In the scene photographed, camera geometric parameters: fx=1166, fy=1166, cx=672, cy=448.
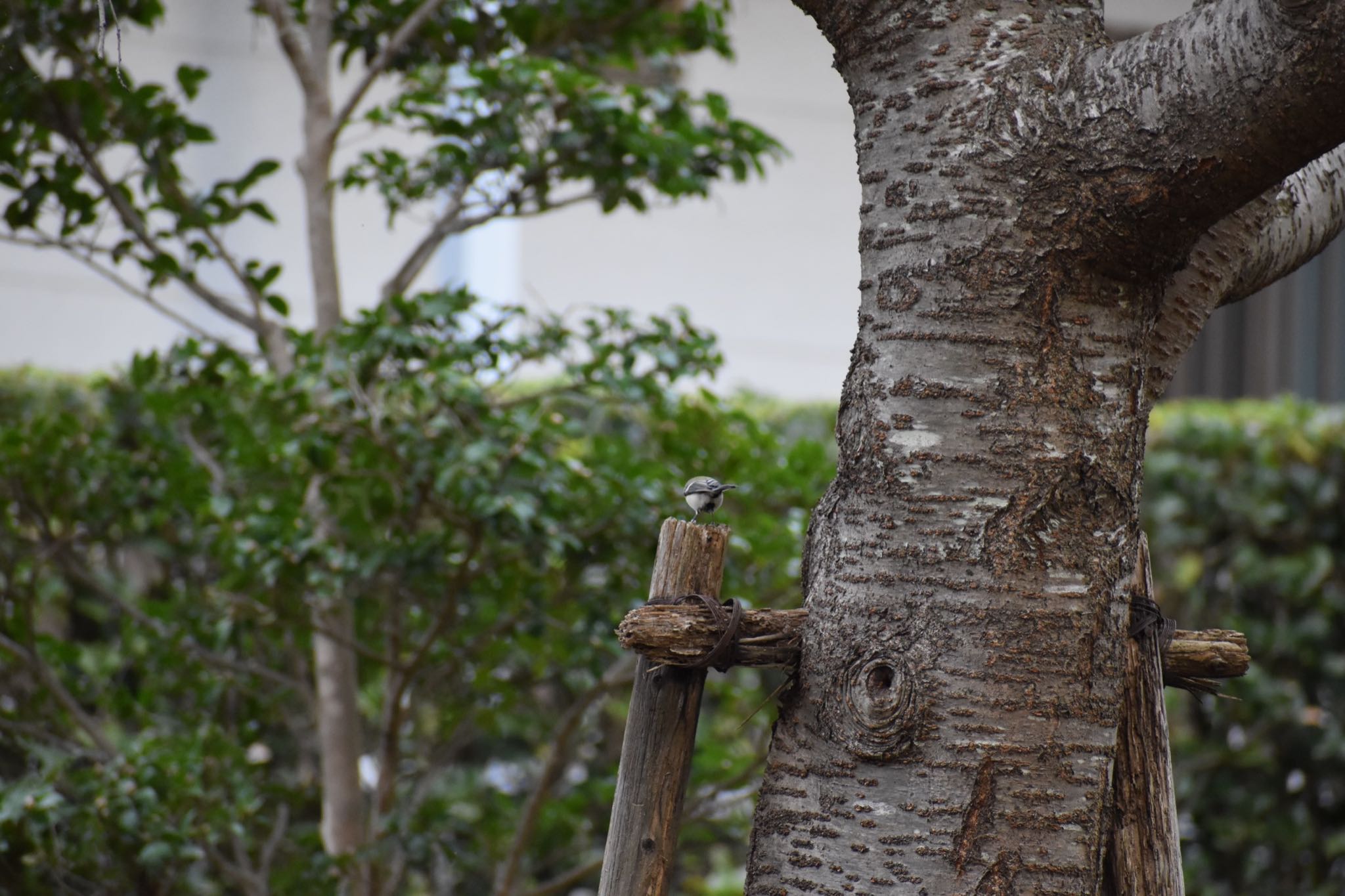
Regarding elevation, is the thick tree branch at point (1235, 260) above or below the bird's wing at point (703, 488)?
above

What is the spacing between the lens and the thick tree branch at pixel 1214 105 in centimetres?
107

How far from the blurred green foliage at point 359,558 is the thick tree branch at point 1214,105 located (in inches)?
46.8

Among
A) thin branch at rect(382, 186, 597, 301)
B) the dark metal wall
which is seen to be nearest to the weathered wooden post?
thin branch at rect(382, 186, 597, 301)

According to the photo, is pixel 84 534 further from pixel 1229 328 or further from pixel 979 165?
pixel 1229 328

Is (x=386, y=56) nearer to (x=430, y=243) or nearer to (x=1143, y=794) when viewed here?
(x=430, y=243)

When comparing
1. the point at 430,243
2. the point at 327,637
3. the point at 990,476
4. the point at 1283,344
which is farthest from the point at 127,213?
the point at 1283,344

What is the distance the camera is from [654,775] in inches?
56.6

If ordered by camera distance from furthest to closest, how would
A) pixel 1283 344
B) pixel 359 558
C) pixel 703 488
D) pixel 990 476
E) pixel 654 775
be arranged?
pixel 1283 344 < pixel 359 558 < pixel 703 488 < pixel 654 775 < pixel 990 476

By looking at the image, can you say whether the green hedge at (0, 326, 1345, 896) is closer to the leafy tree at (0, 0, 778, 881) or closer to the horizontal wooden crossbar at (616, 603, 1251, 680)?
the leafy tree at (0, 0, 778, 881)

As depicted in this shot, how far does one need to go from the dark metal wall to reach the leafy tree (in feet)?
14.2

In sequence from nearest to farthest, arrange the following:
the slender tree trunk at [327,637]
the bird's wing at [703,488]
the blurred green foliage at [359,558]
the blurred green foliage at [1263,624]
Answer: the bird's wing at [703,488] → the blurred green foliage at [359,558] → the slender tree trunk at [327,637] → the blurred green foliage at [1263,624]

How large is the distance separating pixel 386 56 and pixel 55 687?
5.19ft

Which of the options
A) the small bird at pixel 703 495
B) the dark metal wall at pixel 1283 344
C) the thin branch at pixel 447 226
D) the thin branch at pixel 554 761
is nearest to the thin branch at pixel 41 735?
the thin branch at pixel 554 761

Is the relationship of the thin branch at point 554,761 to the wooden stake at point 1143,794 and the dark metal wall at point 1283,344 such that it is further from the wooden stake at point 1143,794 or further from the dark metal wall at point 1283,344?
the dark metal wall at point 1283,344
